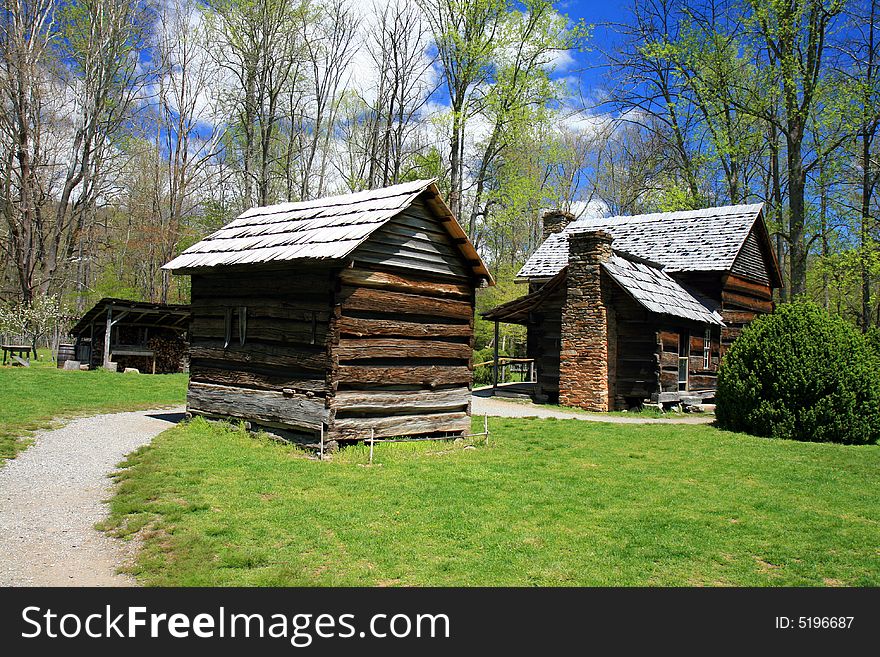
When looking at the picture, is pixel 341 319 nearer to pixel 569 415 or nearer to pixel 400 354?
pixel 400 354

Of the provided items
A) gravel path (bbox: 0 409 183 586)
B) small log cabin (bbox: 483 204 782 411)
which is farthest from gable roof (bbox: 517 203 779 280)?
gravel path (bbox: 0 409 183 586)

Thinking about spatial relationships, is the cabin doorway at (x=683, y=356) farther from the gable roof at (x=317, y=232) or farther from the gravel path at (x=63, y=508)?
the gravel path at (x=63, y=508)

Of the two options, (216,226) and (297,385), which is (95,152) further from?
(297,385)

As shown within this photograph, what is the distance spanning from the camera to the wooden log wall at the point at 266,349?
11.4 m

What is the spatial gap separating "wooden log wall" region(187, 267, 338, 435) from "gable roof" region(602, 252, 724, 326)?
1088 cm

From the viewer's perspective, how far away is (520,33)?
31.2 metres

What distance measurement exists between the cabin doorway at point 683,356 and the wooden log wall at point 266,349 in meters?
14.0

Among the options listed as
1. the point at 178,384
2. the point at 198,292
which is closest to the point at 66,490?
the point at 198,292

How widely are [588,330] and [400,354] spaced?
32.5 feet

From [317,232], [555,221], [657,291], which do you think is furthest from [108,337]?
[657,291]

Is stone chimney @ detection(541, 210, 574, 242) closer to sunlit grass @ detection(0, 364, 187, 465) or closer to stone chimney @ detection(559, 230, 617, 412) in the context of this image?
stone chimney @ detection(559, 230, 617, 412)

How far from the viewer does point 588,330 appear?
67.2 ft

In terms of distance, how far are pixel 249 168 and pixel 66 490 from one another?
86.1ft

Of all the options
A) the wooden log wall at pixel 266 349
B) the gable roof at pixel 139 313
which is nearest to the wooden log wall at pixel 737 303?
the wooden log wall at pixel 266 349
